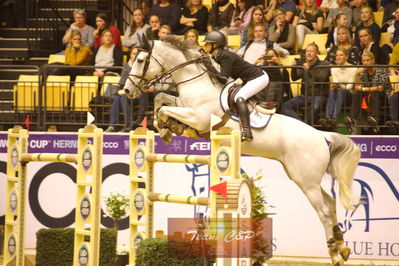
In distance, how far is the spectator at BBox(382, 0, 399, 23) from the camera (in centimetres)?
1265

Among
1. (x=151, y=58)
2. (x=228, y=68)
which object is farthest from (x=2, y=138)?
(x=228, y=68)

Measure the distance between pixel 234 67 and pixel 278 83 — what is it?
2085mm

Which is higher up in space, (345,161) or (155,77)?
(155,77)

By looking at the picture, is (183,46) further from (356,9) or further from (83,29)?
(83,29)

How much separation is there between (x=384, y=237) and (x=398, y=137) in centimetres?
128

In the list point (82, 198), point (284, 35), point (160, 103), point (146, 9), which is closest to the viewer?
point (82, 198)

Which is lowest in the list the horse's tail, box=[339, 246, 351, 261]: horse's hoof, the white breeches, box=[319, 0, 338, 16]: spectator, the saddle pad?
box=[339, 246, 351, 261]: horse's hoof

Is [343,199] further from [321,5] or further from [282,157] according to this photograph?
[321,5]

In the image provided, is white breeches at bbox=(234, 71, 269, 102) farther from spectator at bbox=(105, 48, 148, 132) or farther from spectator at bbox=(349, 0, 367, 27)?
spectator at bbox=(349, 0, 367, 27)

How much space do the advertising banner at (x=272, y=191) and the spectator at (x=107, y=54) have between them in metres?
1.74

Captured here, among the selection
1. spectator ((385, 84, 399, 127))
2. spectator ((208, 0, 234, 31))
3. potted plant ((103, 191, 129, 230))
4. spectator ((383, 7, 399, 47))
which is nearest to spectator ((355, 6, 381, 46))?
spectator ((383, 7, 399, 47))

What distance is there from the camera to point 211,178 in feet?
24.3

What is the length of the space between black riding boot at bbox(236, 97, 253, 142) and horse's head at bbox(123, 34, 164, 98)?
3.30 ft

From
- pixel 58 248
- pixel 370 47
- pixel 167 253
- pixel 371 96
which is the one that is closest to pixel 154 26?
pixel 370 47
